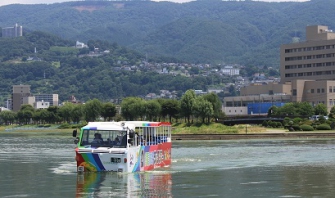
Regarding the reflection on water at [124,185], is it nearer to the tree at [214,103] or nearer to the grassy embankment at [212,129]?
the grassy embankment at [212,129]

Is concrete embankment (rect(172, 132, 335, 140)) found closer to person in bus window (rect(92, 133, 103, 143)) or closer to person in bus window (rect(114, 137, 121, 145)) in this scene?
person in bus window (rect(92, 133, 103, 143))

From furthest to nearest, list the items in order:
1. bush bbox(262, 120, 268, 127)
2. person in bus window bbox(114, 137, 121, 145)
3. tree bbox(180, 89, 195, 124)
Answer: tree bbox(180, 89, 195, 124), bush bbox(262, 120, 268, 127), person in bus window bbox(114, 137, 121, 145)

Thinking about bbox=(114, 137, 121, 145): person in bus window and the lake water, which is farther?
bbox=(114, 137, 121, 145): person in bus window

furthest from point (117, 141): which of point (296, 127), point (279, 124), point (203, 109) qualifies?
point (203, 109)

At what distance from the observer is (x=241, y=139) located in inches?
5812

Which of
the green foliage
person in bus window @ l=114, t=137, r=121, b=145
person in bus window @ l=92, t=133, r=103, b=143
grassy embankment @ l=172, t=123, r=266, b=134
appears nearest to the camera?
person in bus window @ l=114, t=137, r=121, b=145

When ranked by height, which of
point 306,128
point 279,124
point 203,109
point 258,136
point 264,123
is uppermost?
point 203,109

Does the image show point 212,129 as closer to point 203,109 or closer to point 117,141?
point 203,109

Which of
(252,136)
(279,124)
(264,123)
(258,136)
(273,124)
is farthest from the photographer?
(264,123)

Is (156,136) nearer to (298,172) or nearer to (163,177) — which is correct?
(163,177)

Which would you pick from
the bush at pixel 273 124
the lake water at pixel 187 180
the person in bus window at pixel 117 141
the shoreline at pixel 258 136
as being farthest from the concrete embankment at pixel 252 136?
the person in bus window at pixel 117 141

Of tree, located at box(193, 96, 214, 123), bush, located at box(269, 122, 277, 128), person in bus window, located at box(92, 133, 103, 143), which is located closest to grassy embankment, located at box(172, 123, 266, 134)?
tree, located at box(193, 96, 214, 123)

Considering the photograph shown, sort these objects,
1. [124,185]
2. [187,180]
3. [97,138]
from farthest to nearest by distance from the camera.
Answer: [97,138] < [187,180] < [124,185]

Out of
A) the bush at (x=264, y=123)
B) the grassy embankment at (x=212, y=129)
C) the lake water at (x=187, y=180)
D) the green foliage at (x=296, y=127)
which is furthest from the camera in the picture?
the bush at (x=264, y=123)
